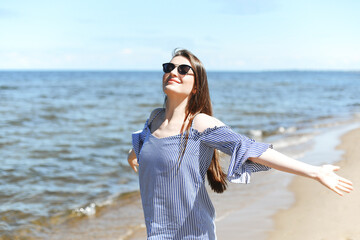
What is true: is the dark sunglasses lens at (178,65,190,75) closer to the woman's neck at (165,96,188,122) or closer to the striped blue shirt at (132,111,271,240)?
the woman's neck at (165,96,188,122)

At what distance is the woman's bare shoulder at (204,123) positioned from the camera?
7.94 ft

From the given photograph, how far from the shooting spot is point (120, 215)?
585cm

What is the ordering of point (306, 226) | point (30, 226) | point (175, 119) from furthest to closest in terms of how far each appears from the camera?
point (30, 226)
point (306, 226)
point (175, 119)

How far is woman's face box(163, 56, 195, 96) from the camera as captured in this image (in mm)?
2562

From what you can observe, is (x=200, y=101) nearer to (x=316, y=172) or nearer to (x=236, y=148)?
(x=236, y=148)

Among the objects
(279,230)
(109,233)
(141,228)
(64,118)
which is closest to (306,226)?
(279,230)

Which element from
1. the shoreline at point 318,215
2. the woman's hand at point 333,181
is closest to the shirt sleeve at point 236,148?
the woman's hand at point 333,181

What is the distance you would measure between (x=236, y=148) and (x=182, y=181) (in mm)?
370

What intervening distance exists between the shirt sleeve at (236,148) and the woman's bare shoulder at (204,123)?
34 mm

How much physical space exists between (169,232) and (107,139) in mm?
9576

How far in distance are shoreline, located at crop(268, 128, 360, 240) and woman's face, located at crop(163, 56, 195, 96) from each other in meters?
2.53

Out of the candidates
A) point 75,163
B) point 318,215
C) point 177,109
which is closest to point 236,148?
point 177,109

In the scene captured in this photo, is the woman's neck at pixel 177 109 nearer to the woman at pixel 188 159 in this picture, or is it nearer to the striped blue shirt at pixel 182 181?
the woman at pixel 188 159

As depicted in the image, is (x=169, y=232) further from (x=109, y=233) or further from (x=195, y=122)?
(x=109, y=233)
